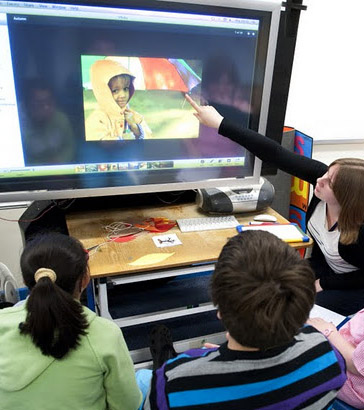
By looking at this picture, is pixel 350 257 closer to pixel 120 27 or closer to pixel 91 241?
pixel 91 241

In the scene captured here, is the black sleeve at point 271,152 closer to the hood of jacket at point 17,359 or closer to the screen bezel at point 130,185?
the screen bezel at point 130,185

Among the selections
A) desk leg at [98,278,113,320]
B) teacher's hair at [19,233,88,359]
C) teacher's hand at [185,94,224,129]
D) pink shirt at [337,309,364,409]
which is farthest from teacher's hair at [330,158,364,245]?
teacher's hair at [19,233,88,359]

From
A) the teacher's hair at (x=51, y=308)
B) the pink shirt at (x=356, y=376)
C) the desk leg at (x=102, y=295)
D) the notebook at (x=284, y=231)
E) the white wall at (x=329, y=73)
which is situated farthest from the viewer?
the white wall at (x=329, y=73)

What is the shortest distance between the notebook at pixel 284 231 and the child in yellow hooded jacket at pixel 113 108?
631 millimetres

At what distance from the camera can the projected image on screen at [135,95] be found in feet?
5.04

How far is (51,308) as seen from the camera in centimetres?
90

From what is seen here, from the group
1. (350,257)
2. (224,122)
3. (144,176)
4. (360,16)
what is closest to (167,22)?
(224,122)

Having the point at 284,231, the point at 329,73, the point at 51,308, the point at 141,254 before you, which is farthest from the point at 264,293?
the point at 329,73

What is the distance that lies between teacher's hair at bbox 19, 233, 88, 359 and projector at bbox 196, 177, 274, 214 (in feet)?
3.15

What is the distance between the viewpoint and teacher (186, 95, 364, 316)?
1.53m

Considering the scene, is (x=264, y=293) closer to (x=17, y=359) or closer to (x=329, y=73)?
(x=17, y=359)

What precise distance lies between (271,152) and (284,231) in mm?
355

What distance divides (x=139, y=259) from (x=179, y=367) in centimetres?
72

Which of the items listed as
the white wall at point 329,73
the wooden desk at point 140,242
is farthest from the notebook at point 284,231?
the white wall at point 329,73
